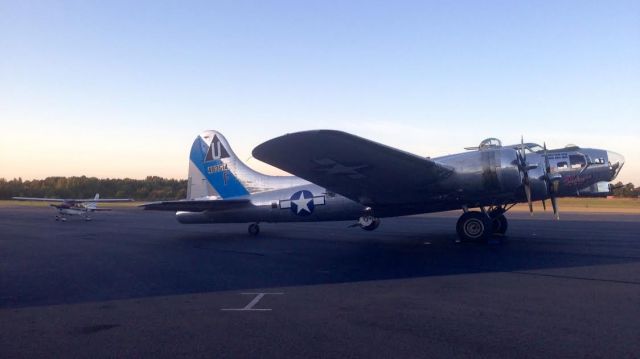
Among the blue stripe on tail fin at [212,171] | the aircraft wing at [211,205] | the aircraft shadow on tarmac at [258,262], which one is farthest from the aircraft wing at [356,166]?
the blue stripe on tail fin at [212,171]

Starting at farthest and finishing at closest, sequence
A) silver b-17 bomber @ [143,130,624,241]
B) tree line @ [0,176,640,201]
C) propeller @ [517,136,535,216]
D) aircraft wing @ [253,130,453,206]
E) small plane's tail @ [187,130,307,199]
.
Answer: tree line @ [0,176,640,201] → small plane's tail @ [187,130,307,199] → propeller @ [517,136,535,216] → silver b-17 bomber @ [143,130,624,241] → aircraft wing @ [253,130,453,206]

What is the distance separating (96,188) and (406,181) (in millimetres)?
101302

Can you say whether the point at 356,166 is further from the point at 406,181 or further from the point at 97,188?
the point at 97,188

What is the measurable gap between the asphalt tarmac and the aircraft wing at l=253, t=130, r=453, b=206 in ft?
7.64

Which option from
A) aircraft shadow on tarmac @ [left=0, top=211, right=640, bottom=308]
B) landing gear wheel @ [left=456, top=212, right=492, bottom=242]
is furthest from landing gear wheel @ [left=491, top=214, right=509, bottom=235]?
landing gear wheel @ [left=456, top=212, right=492, bottom=242]

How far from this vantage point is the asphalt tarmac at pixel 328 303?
4.83m

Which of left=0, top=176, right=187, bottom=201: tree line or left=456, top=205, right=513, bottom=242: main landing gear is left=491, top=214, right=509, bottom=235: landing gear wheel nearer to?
left=456, top=205, right=513, bottom=242: main landing gear

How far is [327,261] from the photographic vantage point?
11305 millimetres

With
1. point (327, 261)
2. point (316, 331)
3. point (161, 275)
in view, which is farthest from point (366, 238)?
point (316, 331)

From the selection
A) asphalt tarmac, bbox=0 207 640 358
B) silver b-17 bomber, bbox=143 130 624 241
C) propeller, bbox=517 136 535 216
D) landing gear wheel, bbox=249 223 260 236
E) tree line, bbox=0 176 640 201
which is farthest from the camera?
tree line, bbox=0 176 640 201

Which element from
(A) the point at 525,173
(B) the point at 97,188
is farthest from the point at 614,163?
(B) the point at 97,188

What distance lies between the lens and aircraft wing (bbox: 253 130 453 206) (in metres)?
11.5

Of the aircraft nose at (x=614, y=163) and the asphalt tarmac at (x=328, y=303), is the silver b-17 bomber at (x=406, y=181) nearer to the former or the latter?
the aircraft nose at (x=614, y=163)

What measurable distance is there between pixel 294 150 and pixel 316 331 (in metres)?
7.05
